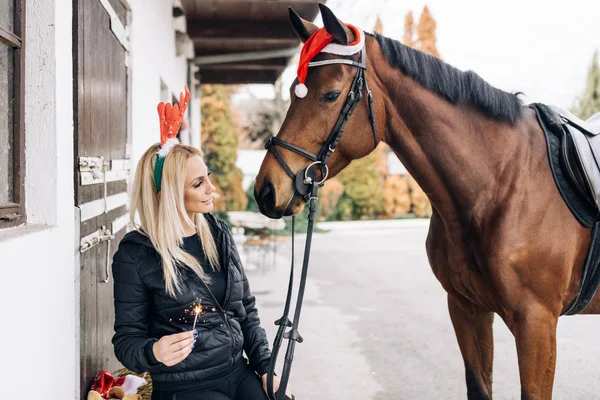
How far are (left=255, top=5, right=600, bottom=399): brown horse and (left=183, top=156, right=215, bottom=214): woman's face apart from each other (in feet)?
0.59

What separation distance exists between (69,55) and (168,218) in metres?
0.63

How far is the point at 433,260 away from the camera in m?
2.21

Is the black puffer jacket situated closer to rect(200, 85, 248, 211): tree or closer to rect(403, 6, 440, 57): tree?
rect(200, 85, 248, 211): tree

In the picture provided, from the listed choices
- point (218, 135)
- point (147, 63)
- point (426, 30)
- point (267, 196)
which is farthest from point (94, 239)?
point (426, 30)

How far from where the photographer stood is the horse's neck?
1949 mm

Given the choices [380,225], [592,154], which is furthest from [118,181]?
[380,225]

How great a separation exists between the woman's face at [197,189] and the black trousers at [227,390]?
0.58 m

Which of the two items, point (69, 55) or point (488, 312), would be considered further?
point (488, 312)

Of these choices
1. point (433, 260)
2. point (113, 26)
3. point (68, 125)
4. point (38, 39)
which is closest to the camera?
point (38, 39)

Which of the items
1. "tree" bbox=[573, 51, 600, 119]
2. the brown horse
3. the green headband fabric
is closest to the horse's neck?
the brown horse

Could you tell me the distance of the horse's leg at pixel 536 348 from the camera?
1.84m

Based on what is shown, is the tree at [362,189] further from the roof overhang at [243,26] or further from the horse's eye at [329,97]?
the horse's eye at [329,97]

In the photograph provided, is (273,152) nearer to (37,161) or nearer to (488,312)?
(37,161)

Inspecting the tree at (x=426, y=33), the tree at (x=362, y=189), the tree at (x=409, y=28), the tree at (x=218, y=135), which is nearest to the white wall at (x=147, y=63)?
the tree at (x=218, y=135)
